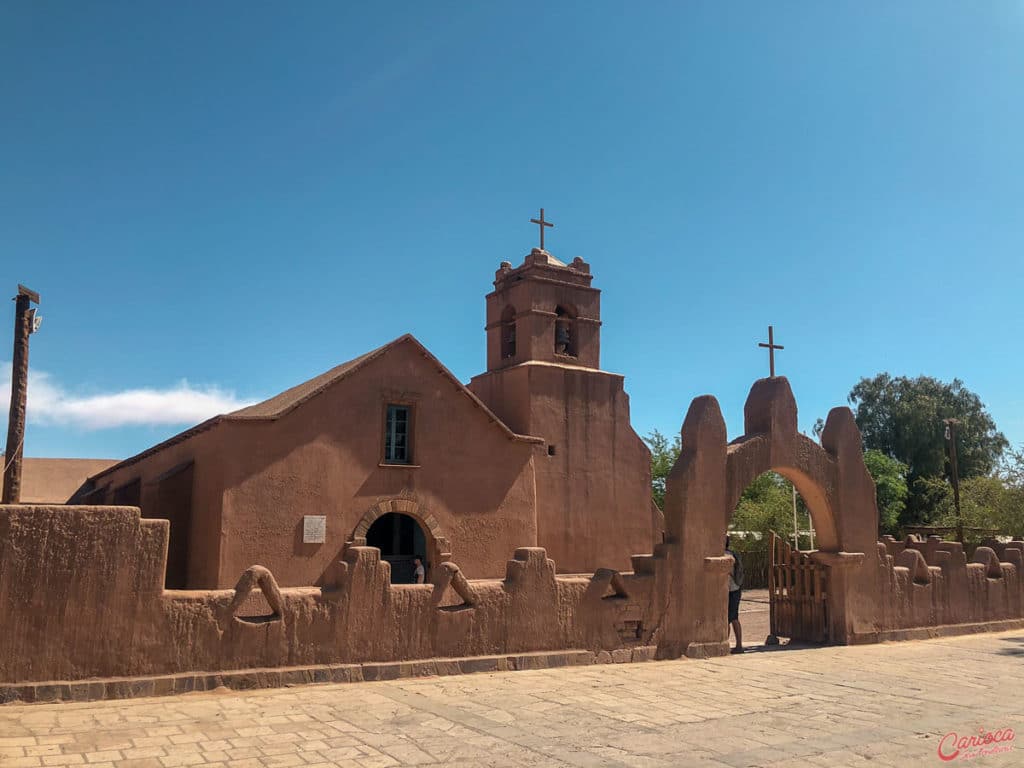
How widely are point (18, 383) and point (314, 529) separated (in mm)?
5551

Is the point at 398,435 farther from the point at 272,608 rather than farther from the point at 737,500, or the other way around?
the point at 272,608

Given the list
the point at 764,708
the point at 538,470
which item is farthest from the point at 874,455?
the point at 764,708

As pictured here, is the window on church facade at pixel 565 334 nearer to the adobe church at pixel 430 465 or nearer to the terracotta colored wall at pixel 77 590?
the adobe church at pixel 430 465

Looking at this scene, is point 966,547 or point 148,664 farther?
point 966,547

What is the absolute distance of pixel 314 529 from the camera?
52.4ft

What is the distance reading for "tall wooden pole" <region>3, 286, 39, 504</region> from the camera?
45.9ft

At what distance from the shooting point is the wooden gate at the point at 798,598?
1362 centimetres

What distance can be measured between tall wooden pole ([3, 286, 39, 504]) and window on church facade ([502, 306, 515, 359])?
10470 mm

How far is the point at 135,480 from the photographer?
19812mm

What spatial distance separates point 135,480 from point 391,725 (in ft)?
48.5

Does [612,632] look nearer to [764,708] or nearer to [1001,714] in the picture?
[764,708]

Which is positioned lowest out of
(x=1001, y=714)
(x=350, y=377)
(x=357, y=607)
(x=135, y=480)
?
(x=1001, y=714)

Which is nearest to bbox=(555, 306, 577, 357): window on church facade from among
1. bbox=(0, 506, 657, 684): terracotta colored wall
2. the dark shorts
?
the dark shorts

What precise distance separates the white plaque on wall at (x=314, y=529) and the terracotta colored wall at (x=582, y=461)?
533cm
